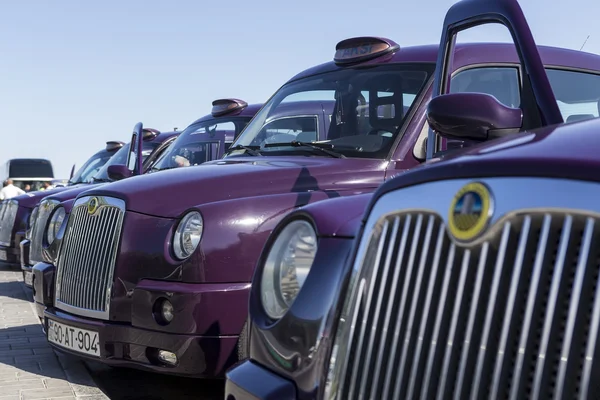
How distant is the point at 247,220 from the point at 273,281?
157cm

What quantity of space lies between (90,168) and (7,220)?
1.65 metres

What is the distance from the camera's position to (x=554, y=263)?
1642mm

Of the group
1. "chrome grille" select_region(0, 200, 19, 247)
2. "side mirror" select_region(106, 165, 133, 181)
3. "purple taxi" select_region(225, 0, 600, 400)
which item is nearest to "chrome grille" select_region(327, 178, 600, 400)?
"purple taxi" select_region(225, 0, 600, 400)

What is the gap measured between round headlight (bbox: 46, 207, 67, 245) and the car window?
12.2 feet

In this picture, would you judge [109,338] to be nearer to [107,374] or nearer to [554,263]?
[107,374]

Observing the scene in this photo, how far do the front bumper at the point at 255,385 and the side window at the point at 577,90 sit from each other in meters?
2.79

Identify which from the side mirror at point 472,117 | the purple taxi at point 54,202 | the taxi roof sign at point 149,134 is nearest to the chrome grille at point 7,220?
the purple taxi at point 54,202

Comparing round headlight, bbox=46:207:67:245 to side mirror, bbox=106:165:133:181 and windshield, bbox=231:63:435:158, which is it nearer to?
side mirror, bbox=106:165:133:181

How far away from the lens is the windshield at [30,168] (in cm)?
4075

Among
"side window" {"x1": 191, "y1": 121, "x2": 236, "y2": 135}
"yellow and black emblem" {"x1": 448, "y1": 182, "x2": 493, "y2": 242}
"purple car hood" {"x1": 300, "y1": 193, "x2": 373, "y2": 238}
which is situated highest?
"yellow and black emblem" {"x1": 448, "y1": 182, "x2": 493, "y2": 242}

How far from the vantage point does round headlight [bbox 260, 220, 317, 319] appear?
105 inches

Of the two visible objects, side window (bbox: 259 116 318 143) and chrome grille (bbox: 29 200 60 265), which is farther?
chrome grille (bbox: 29 200 60 265)

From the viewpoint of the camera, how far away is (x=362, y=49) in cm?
551

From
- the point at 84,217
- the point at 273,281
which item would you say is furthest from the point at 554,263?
the point at 84,217
